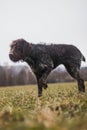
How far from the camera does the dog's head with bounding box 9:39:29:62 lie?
12.3 meters

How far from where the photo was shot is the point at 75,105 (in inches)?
291

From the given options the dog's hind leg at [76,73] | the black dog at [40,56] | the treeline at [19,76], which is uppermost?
the black dog at [40,56]

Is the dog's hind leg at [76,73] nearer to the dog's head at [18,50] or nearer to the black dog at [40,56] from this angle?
the black dog at [40,56]

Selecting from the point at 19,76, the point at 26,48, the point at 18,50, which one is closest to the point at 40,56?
the point at 26,48

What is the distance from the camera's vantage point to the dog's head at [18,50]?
1229 cm

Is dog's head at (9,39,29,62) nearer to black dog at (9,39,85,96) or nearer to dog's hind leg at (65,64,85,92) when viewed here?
black dog at (9,39,85,96)

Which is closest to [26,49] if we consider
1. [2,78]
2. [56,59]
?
[56,59]

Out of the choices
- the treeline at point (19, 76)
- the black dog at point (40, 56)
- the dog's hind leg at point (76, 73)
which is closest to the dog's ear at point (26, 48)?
the black dog at point (40, 56)

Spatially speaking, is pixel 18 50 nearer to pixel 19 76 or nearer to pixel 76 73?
pixel 76 73

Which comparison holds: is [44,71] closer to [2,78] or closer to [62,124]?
[62,124]

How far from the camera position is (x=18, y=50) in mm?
12375

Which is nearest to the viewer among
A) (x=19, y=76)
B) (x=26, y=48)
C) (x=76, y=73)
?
(x=26, y=48)

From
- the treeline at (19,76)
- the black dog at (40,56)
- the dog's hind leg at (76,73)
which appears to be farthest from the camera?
the treeline at (19,76)

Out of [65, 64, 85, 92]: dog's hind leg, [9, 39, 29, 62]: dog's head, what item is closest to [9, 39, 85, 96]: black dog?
[9, 39, 29, 62]: dog's head
